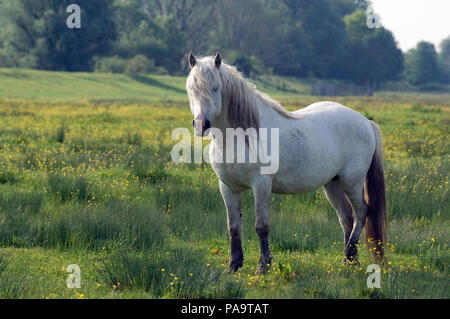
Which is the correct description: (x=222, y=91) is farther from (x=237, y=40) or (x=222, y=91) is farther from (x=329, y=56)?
(x=329, y=56)

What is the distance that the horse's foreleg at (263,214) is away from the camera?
4.92 m

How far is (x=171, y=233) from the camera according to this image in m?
6.62

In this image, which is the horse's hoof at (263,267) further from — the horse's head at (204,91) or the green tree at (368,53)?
the green tree at (368,53)

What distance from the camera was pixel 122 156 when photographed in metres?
11.8

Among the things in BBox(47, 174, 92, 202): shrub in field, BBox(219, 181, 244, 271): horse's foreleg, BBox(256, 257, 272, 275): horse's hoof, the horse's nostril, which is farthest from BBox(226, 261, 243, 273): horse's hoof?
BBox(47, 174, 92, 202): shrub in field

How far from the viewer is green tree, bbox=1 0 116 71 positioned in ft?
172

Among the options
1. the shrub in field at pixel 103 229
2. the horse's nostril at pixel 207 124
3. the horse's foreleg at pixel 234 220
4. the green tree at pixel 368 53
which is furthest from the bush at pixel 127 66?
the horse's nostril at pixel 207 124

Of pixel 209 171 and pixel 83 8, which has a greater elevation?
pixel 83 8

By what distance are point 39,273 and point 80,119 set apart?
1600 cm

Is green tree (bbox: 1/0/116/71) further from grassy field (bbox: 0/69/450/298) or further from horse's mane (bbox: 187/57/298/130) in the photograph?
horse's mane (bbox: 187/57/298/130)

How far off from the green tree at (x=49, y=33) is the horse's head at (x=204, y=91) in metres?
51.5

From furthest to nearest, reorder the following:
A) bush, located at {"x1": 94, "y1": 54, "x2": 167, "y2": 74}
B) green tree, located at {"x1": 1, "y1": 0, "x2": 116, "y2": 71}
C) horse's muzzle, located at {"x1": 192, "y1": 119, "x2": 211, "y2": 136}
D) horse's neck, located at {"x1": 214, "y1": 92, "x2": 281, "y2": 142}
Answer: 1. bush, located at {"x1": 94, "y1": 54, "x2": 167, "y2": 74}
2. green tree, located at {"x1": 1, "y1": 0, "x2": 116, "y2": 71}
3. horse's neck, located at {"x1": 214, "y1": 92, "x2": 281, "y2": 142}
4. horse's muzzle, located at {"x1": 192, "y1": 119, "x2": 211, "y2": 136}

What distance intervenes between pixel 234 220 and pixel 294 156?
3.07 ft

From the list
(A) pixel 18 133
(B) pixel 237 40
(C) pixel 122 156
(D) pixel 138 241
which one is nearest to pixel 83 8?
(B) pixel 237 40
